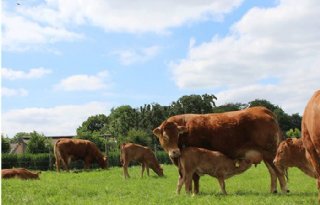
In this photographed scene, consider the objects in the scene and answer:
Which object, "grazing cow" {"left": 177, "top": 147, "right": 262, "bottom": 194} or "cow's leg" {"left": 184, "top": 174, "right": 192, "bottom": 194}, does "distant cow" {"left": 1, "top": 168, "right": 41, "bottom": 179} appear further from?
"cow's leg" {"left": 184, "top": 174, "right": 192, "bottom": 194}

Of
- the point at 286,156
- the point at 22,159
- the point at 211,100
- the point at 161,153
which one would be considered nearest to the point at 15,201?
the point at 286,156

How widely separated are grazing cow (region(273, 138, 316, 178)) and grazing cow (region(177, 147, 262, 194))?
3.27 ft

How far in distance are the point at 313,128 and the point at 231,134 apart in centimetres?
591

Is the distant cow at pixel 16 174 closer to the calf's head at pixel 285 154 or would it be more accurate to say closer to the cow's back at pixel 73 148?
the calf's head at pixel 285 154

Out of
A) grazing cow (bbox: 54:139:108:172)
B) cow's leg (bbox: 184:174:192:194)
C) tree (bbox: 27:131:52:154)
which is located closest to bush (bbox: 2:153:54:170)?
tree (bbox: 27:131:52:154)

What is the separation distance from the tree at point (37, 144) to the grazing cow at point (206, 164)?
42.2 metres

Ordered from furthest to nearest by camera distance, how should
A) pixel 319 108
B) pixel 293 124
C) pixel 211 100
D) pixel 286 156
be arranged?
1. pixel 293 124
2. pixel 211 100
3. pixel 286 156
4. pixel 319 108

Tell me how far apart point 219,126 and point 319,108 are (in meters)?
6.29

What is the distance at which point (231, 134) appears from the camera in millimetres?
14180

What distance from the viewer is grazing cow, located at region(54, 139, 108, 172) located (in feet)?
113

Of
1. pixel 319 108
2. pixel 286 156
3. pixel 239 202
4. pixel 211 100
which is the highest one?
pixel 211 100

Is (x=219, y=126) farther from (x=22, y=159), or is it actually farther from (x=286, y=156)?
(x=22, y=159)

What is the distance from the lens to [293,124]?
120m

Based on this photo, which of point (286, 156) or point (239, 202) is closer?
point (239, 202)
